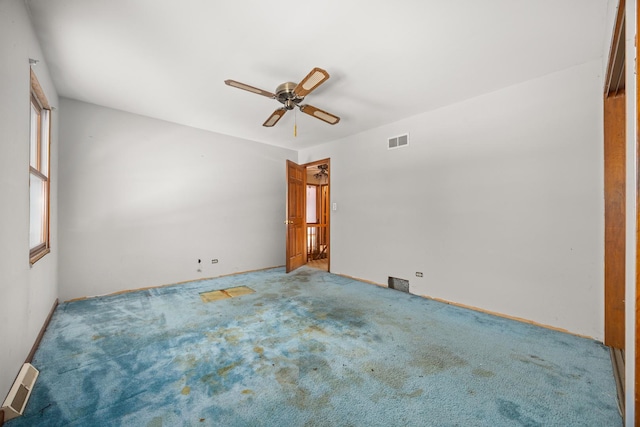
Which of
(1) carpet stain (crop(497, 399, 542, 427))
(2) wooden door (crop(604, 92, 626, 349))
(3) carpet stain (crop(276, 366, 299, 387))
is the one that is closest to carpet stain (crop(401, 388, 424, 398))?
(1) carpet stain (crop(497, 399, 542, 427))

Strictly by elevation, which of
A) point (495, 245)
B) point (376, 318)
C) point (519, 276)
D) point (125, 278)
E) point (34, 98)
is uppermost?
point (34, 98)

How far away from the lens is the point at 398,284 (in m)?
4.03

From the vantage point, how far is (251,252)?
17.3 feet

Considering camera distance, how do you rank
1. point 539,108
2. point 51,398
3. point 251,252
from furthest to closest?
point 251,252
point 539,108
point 51,398

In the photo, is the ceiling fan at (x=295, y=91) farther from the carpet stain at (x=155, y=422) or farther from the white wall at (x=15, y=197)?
the carpet stain at (x=155, y=422)

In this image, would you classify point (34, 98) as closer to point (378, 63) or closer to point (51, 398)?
point (51, 398)

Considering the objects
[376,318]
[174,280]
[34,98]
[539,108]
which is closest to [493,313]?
[376,318]

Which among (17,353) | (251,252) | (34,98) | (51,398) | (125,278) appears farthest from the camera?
(251,252)

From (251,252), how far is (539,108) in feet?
16.3

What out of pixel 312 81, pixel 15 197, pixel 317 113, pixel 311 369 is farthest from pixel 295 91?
pixel 311 369

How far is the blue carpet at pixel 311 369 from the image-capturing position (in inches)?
58.4

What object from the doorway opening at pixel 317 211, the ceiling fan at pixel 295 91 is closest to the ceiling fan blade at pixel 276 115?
the ceiling fan at pixel 295 91

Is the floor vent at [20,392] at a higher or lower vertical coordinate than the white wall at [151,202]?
lower

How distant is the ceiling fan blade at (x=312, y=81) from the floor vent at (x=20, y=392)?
2.88 metres
